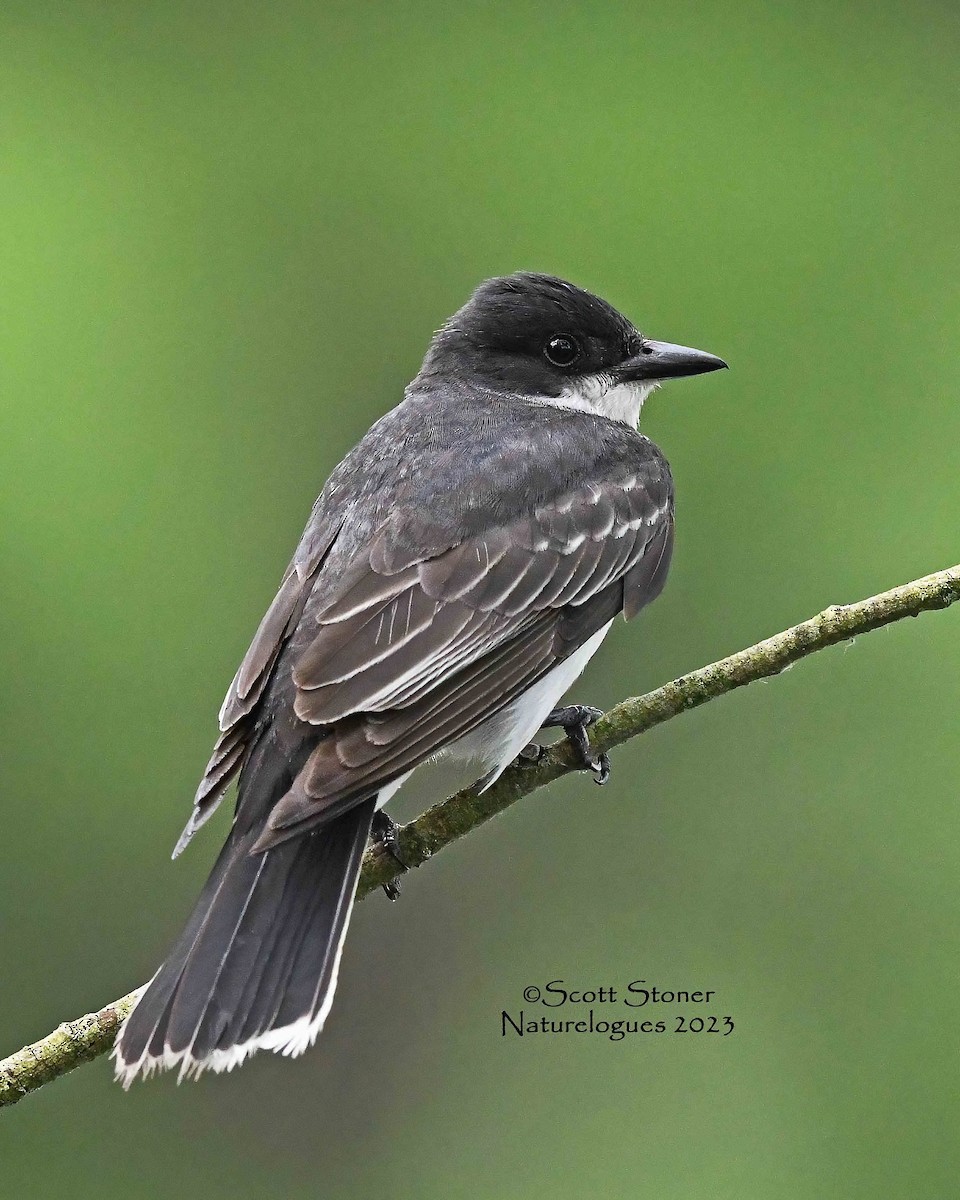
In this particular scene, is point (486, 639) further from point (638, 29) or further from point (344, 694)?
point (638, 29)

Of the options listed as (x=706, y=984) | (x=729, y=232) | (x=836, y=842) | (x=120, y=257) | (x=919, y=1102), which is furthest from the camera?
(x=120, y=257)

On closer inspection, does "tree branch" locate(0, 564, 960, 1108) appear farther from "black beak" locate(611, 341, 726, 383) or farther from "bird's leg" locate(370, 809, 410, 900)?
"black beak" locate(611, 341, 726, 383)

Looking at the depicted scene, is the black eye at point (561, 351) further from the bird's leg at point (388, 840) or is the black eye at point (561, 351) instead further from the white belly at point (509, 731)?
the bird's leg at point (388, 840)

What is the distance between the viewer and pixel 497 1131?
19.2 feet

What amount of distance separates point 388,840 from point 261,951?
408 mm

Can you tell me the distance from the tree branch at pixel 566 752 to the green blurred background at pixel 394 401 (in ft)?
5.64

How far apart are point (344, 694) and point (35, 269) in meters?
4.76

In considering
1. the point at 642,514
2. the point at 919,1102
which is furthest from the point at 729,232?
the point at 919,1102

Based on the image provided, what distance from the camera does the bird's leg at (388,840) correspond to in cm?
379

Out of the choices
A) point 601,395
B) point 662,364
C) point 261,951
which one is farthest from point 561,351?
point 261,951

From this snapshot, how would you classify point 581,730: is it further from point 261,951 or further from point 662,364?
point 662,364

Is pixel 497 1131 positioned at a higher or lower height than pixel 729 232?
lower

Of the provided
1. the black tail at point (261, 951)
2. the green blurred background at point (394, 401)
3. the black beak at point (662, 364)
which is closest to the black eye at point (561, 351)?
the black beak at point (662, 364)

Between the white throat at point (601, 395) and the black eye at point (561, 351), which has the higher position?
the black eye at point (561, 351)
